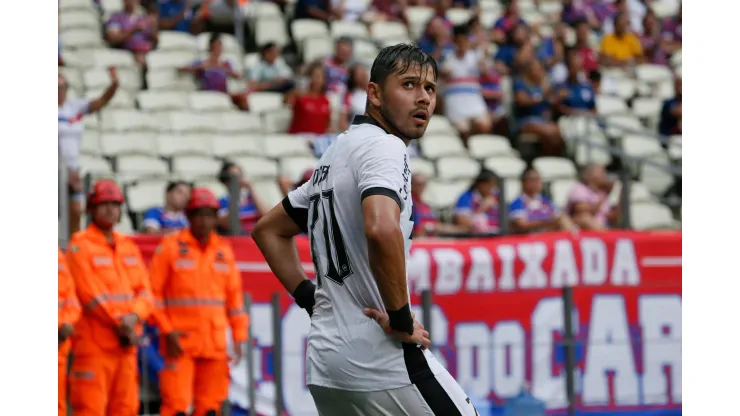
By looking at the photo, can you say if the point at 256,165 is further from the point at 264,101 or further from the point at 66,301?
the point at 66,301

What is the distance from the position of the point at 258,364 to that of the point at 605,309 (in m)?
3.20

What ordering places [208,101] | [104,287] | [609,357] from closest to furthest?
[104,287], [609,357], [208,101]

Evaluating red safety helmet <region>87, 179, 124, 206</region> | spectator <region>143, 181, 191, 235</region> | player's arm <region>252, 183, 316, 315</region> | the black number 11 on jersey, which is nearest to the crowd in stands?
spectator <region>143, 181, 191, 235</region>

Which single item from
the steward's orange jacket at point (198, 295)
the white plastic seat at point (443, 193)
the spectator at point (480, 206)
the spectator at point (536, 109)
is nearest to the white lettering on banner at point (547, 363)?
the spectator at point (480, 206)

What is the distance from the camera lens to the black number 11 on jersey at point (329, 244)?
161 inches

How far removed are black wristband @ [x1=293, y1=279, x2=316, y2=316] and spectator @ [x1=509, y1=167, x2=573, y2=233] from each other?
6.84 m

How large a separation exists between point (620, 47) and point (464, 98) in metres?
3.80

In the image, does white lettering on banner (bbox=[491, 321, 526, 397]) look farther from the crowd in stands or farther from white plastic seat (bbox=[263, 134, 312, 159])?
white plastic seat (bbox=[263, 134, 312, 159])

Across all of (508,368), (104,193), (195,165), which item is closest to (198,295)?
(104,193)

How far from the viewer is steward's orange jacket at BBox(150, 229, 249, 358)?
897cm

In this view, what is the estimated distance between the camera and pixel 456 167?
12.8 metres

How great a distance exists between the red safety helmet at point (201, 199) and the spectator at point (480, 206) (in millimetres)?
2753
